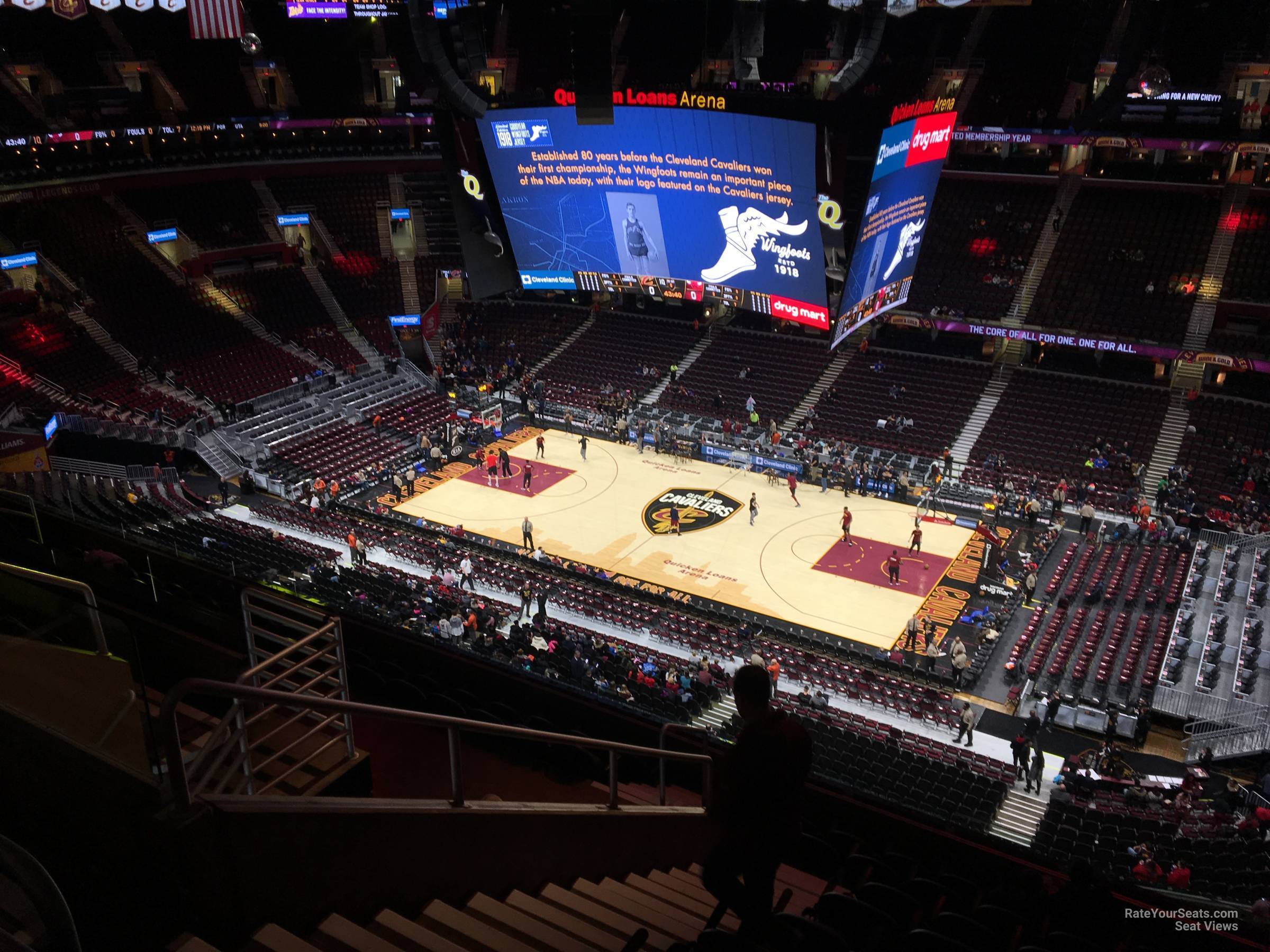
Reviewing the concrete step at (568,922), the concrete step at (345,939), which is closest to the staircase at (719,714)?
the concrete step at (568,922)

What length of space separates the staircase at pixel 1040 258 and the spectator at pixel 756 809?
32.4 meters

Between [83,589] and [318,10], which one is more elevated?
[318,10]

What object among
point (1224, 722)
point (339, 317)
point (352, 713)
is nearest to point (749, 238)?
point (1224, 722)

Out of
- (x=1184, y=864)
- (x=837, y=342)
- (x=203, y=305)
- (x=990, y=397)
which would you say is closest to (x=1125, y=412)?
(x=990, y=397)

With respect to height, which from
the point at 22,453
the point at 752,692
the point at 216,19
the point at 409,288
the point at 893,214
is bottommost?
the point at 409,288

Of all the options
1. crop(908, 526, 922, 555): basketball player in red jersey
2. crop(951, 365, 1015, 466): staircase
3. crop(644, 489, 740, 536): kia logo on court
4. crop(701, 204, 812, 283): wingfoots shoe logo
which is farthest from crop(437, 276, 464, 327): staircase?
crop(908, 526, 922, 555): basketball player in red jersey

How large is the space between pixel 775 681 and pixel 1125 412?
768 inches

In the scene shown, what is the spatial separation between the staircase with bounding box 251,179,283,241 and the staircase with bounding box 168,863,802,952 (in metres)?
43.1

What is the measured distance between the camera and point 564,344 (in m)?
42.6

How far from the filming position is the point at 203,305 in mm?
39594

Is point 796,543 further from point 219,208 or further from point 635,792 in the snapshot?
point 219,208

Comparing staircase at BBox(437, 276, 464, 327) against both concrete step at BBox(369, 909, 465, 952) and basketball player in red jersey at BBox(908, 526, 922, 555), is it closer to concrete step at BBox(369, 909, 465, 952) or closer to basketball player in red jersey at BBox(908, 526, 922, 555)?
basketball player in red jersey at BBox(908, 526, 922, 555)

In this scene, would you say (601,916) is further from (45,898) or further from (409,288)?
(409,288)

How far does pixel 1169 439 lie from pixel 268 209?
128 ft
